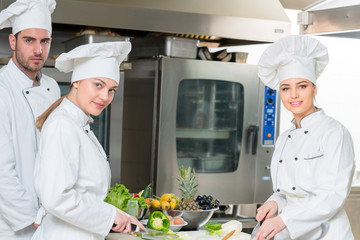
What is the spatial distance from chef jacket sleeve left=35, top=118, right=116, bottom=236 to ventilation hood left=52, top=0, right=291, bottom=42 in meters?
1.78

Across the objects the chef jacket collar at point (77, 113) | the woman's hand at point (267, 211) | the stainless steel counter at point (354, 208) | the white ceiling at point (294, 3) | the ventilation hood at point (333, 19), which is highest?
the white ceiling at point (294, 3)

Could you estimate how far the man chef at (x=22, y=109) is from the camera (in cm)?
251

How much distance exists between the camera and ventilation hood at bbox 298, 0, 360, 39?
3.50 metres

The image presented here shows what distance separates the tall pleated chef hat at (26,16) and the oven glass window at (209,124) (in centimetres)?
149

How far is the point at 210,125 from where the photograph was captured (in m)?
4.22

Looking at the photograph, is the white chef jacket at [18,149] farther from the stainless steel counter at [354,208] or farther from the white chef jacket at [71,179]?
the stainless steel counter at [354,208]

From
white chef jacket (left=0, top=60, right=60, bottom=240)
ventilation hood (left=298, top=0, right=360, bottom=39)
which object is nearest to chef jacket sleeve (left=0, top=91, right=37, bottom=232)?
→ white chef jacket (left=0, top=60, right=60, bottom=240)

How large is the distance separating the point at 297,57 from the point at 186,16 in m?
1.69

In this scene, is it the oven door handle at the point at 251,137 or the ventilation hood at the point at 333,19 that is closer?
the ventilation hood at the point at 333,19

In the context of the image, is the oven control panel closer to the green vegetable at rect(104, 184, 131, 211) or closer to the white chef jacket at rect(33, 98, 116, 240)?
the green vegetable at rect(104, 184, 131, 211)

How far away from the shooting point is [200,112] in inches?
165

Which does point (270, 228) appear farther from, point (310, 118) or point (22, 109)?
point (22, 109)

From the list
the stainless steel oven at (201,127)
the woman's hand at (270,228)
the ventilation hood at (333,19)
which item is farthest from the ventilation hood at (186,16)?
the woman's hand at (270,228)

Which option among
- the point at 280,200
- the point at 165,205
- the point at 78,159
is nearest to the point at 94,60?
the point at 78,159
